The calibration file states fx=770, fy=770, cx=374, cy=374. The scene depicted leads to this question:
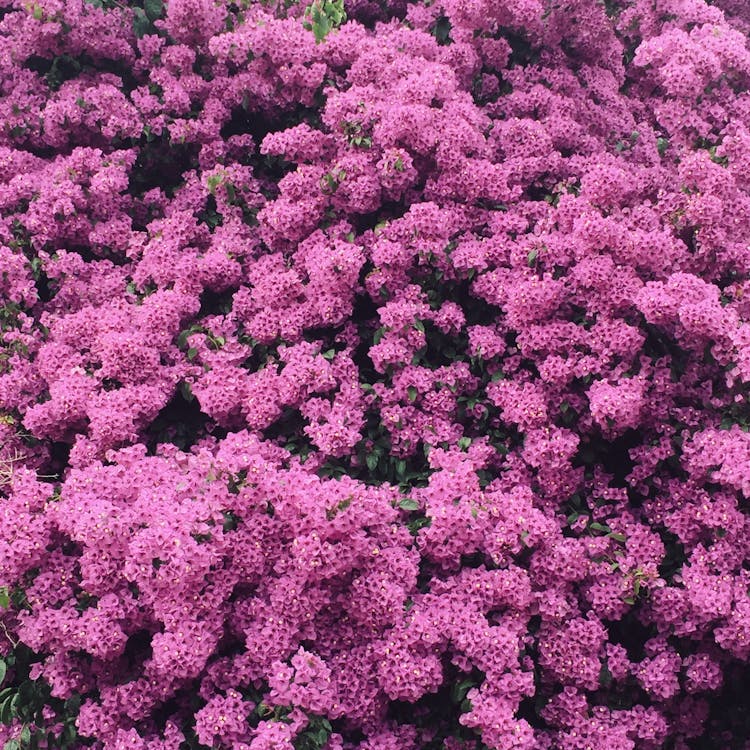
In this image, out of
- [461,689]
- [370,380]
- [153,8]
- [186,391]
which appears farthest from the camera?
[153,8]

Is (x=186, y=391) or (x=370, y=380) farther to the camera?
(x=370, y=380)

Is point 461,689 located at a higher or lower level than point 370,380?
lower

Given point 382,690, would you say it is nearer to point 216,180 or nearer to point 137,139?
point 216,180

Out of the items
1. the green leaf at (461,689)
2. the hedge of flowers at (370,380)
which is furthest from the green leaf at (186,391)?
the green leaf at (461,689)

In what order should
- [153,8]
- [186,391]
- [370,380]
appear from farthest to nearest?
[153,8] < [370,380] < [186,391]

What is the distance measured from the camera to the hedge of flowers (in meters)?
3.31

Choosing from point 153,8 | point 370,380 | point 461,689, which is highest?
point 153,8

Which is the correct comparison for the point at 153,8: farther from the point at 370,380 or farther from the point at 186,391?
the point at 370,380

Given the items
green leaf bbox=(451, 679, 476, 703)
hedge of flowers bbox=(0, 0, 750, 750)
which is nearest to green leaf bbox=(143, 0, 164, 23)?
hedge of flowers bbox=(0, 0, 750, 750)

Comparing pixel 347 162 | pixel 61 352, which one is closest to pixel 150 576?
pixel 61 352

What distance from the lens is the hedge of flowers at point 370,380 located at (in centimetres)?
331

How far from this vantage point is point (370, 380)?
4.25 meters

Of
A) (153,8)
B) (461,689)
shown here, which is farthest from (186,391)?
(153,8)

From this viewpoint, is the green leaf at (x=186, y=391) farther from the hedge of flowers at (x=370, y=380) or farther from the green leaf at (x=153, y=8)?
the green leaf at (x=153, y=8)
